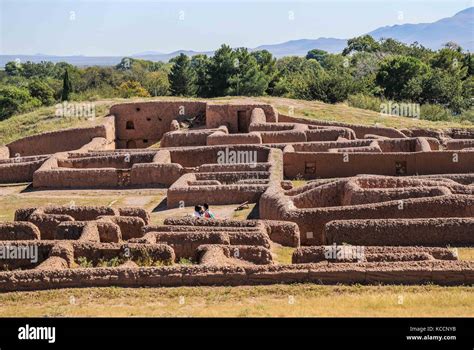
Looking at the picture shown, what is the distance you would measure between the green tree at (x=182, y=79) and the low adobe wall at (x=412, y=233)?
42.4m

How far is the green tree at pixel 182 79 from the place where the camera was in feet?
182

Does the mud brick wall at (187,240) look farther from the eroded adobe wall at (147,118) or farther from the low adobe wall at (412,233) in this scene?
the eroded adobe wall at (147,118)

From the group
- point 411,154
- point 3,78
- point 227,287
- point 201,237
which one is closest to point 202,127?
point 411,154

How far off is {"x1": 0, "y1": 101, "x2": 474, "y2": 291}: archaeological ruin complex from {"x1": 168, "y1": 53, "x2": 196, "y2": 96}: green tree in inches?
999

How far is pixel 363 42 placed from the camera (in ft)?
278

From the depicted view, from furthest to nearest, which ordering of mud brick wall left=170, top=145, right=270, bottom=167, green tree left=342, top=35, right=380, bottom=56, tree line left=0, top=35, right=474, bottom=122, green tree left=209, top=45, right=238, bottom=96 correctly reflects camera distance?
green tree left=342, top=35, right=380, bottom=56
green tree left=209, top=45, right=238, bottom=96
tree line left=0, top=35, right=474, bottom=122
mud brick wall left=170, top=145, right=270, bottom=167

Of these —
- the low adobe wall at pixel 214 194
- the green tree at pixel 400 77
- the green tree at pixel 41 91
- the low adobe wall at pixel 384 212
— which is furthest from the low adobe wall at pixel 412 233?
the green tree at pixel 41 91

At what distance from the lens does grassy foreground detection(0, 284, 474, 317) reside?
9688 mm

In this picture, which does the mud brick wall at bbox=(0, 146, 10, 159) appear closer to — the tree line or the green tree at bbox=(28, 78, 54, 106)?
the tree line

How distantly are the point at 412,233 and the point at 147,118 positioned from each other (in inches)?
876

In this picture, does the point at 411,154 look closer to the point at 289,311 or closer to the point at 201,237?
the point at 201,237

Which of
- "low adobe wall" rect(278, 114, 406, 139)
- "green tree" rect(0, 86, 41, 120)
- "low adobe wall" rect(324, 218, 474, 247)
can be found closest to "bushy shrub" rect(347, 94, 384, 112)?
"low adobe wall" rect(278, 114, 406, 139)

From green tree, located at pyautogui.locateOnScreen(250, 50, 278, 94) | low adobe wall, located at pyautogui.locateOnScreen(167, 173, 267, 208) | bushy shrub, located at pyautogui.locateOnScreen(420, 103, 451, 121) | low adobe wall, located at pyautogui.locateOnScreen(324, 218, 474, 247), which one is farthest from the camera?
green tree, located at pyautogui.locateOnScreen(250, 50, 278, 94)
